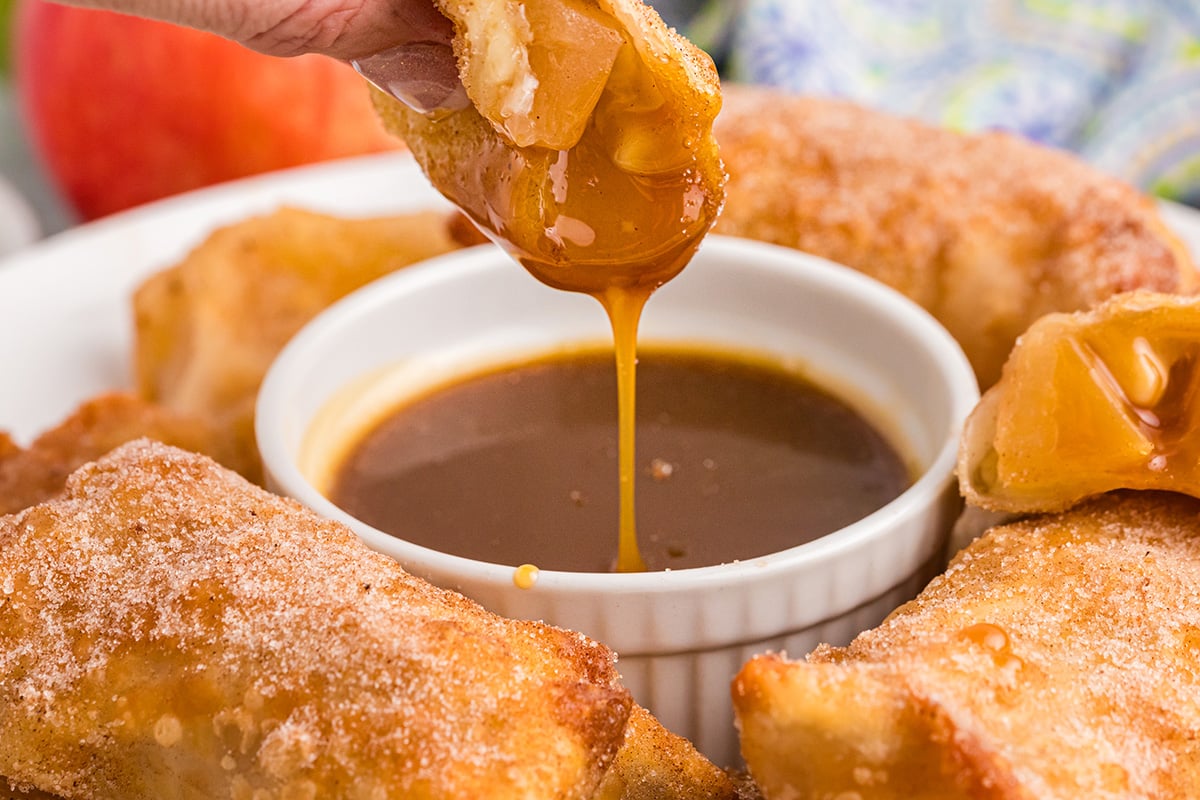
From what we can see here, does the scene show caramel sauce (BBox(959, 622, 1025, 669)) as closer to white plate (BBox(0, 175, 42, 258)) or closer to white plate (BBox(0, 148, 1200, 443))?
white plate (BBox(0, 148, 1200, 443))

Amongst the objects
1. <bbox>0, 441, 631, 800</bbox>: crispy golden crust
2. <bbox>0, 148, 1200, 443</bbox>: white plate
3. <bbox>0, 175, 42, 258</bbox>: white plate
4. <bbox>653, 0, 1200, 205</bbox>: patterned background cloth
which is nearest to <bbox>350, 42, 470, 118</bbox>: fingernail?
<bbox>0, 441, 631, 800</bbox>: crispy golden crust

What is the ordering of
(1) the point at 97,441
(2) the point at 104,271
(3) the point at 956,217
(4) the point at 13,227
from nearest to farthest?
(1) the point at 97,441 < (3) the point at 956,217 < (2) the point at 104,271 < (4) the point at 13,227

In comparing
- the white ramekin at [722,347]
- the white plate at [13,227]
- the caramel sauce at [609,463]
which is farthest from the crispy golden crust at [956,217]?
the white plate at [13,227]

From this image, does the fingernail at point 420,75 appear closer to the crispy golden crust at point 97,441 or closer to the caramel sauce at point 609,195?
the caramel sauce at point 609,195

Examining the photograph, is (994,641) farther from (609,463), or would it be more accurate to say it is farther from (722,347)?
(722,347)

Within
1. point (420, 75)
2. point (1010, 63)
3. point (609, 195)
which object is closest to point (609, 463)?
point (609, 195)

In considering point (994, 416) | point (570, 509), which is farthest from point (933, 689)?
point (570, 509)
